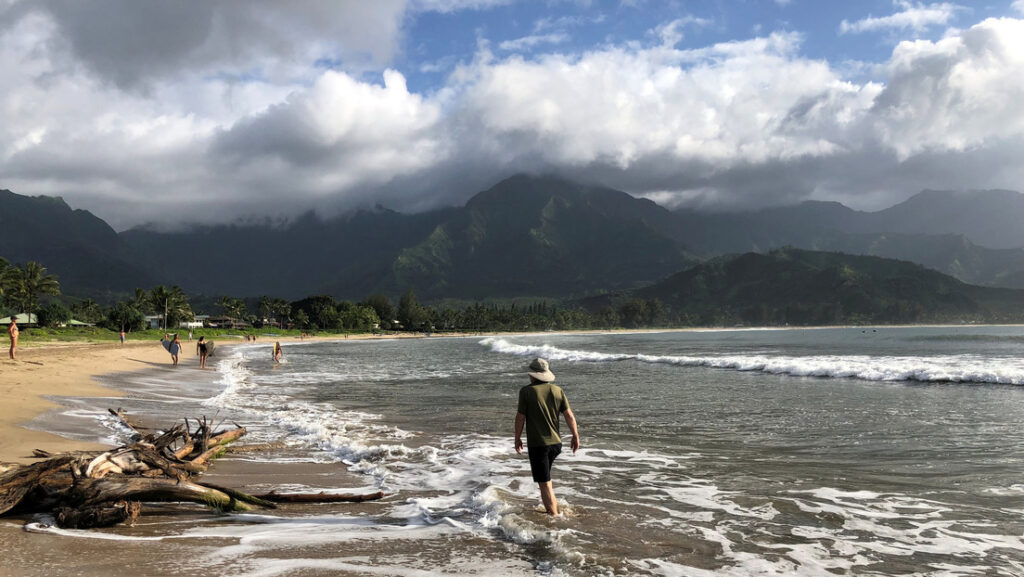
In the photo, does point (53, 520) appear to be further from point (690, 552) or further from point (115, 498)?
point (690, 552)

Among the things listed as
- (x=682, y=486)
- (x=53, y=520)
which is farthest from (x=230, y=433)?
(x=682, y=486)

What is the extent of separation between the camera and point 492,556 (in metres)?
5.94

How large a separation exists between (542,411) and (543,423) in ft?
0.48

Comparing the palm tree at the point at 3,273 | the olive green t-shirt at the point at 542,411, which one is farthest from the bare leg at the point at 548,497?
the palm tree at the point at 3,273

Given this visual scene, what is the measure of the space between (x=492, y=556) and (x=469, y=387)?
64.2 feet

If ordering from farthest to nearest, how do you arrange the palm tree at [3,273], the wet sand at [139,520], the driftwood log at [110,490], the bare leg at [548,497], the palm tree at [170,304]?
the palm tree at [170,304] → the palm tree at [3,273] → the bare leg at [548,497] → the driftwood log at [110,490] → the wet sand at [139,520]

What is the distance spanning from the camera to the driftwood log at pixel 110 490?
6.39 meters

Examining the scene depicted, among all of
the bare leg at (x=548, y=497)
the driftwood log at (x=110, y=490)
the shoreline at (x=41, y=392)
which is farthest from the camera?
the shoreline at (x=41, y=392)

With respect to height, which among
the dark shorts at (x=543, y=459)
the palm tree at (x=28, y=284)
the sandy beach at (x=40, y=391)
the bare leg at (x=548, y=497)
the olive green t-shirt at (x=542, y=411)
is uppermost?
the palm tree at (x=28, y=284)

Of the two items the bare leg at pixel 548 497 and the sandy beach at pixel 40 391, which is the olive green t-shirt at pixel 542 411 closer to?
the bare leg at pixel 548 497

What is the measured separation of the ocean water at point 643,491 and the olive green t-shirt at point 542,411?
986 millimetres

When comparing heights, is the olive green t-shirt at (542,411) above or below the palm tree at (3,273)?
below

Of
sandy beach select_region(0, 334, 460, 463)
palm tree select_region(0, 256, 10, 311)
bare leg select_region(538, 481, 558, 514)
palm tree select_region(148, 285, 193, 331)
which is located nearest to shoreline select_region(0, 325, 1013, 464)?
sandy beach select_region(0, 334, 460, 463)

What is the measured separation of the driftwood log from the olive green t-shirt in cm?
239
